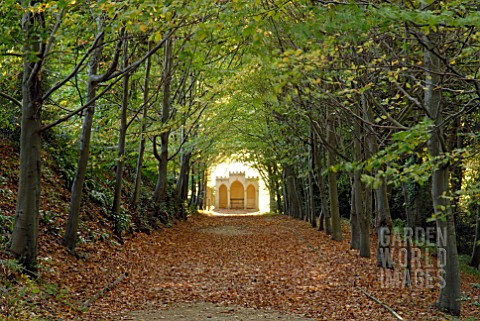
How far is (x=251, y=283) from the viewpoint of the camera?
1104 cm

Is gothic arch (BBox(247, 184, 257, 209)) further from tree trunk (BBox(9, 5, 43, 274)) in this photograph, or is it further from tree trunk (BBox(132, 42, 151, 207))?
tree trunk (BBox(9, 5, 43, 274))

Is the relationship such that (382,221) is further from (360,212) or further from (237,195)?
(237,195)

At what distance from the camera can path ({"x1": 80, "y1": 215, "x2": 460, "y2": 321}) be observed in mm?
8273

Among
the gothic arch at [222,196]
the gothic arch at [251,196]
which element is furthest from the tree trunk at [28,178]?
the gothic arch at [251,196]

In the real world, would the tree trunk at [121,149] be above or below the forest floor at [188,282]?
above

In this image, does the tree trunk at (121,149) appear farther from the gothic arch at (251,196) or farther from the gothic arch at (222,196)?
the gothic arch at (251,196)

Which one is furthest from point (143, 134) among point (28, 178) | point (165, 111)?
point (28, 178)

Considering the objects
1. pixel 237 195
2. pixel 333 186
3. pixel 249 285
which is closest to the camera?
pixel 249 285

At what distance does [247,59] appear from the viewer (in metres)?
7.37

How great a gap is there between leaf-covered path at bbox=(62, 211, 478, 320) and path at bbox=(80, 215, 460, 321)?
0.06 ft

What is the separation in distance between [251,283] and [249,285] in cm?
26

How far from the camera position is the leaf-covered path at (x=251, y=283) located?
8406 millimetres

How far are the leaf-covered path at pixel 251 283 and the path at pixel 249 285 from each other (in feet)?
0.06

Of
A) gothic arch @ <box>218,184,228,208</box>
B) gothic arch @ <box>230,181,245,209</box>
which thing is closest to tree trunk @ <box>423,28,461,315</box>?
gothic arch @ <box>218,184,228,208</box>
